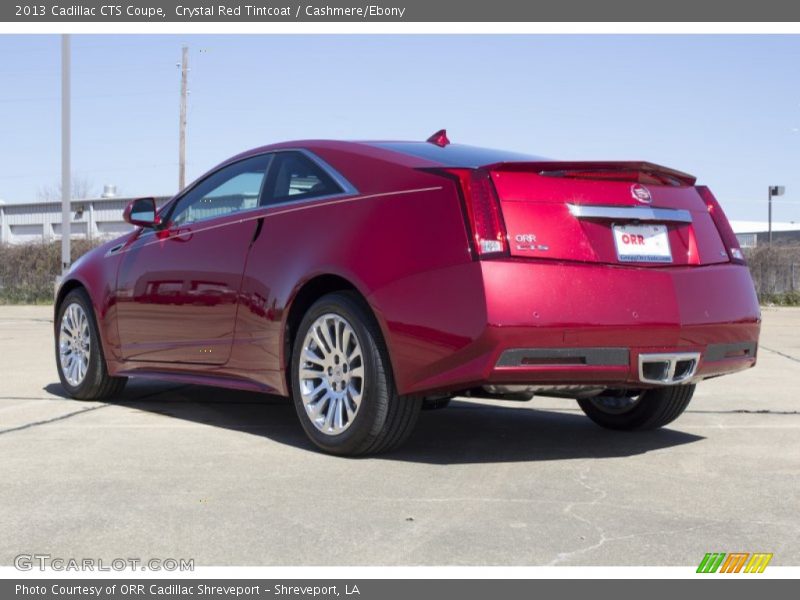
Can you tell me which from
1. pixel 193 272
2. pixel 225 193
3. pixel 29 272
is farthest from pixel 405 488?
pixel 29 272

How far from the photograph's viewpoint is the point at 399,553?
3.46 meters

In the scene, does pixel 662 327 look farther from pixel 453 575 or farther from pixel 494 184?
pixel 453 575

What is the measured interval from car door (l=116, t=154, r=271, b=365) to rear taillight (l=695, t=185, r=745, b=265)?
234 centimetres

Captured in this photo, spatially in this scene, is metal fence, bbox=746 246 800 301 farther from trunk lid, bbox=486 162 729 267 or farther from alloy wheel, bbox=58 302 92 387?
trunk lid, bbox=486 162 729 267

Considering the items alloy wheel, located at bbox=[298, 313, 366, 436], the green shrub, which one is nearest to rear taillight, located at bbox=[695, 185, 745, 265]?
alloy wheel, located at bbox=[298, 313, 366, 436]

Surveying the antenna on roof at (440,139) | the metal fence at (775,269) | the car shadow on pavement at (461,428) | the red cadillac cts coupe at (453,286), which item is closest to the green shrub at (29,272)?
the metal fence at (775,269)

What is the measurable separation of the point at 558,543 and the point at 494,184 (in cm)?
171

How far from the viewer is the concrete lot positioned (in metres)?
3.56

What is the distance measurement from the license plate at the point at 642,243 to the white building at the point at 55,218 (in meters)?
44.5

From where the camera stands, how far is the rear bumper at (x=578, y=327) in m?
4.52

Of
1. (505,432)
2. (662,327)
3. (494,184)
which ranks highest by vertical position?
(494,184)

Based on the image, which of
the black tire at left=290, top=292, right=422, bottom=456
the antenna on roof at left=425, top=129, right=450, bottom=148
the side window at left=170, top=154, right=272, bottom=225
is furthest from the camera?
the side window at left=170, top=154, right=272, bottom=225

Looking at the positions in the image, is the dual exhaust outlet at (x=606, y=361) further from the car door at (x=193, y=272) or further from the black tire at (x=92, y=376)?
the black tire at (x=92, y=376)
